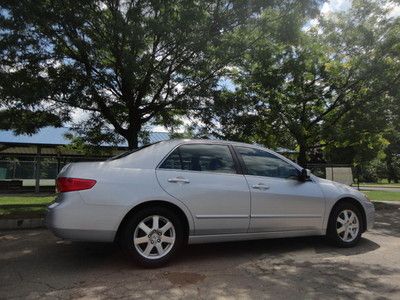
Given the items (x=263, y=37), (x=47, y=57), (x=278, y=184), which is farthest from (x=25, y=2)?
(x=278, y=184)

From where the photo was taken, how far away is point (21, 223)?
8141mm

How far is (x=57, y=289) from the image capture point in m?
4.23

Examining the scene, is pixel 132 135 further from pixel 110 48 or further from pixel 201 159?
pixel 201 159

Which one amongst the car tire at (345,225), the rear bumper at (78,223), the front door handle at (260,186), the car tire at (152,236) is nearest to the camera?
the rear bumper at (78,223)

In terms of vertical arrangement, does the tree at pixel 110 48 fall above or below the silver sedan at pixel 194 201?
above

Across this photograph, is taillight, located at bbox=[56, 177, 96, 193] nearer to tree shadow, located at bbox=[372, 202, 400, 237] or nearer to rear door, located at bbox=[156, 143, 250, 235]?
rear door, located at bbox=[156, 143, 250, 235]

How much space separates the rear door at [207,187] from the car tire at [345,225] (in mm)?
1536

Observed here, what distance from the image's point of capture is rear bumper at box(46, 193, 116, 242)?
477 cm

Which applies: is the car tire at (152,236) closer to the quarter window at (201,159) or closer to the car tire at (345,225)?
the quarter window at (201,159)

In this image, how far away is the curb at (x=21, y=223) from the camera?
26.3ft

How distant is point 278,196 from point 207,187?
111 centimetres

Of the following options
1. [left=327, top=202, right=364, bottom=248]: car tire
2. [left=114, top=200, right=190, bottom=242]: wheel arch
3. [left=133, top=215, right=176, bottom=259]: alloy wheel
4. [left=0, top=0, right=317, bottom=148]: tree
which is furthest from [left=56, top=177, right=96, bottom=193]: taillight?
[left=0, top=0, right=317, bottom=148]: tree

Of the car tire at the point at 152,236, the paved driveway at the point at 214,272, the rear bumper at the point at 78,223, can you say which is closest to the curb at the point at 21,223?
the paved driveway at the point at 214,272

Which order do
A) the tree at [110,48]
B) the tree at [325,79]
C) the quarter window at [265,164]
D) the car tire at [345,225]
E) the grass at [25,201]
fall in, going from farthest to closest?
the tree at [325,79]
the grass at [25,201]
the tree at [110,48]
the car tire at [345,225]
the quarter window at [265,164]
